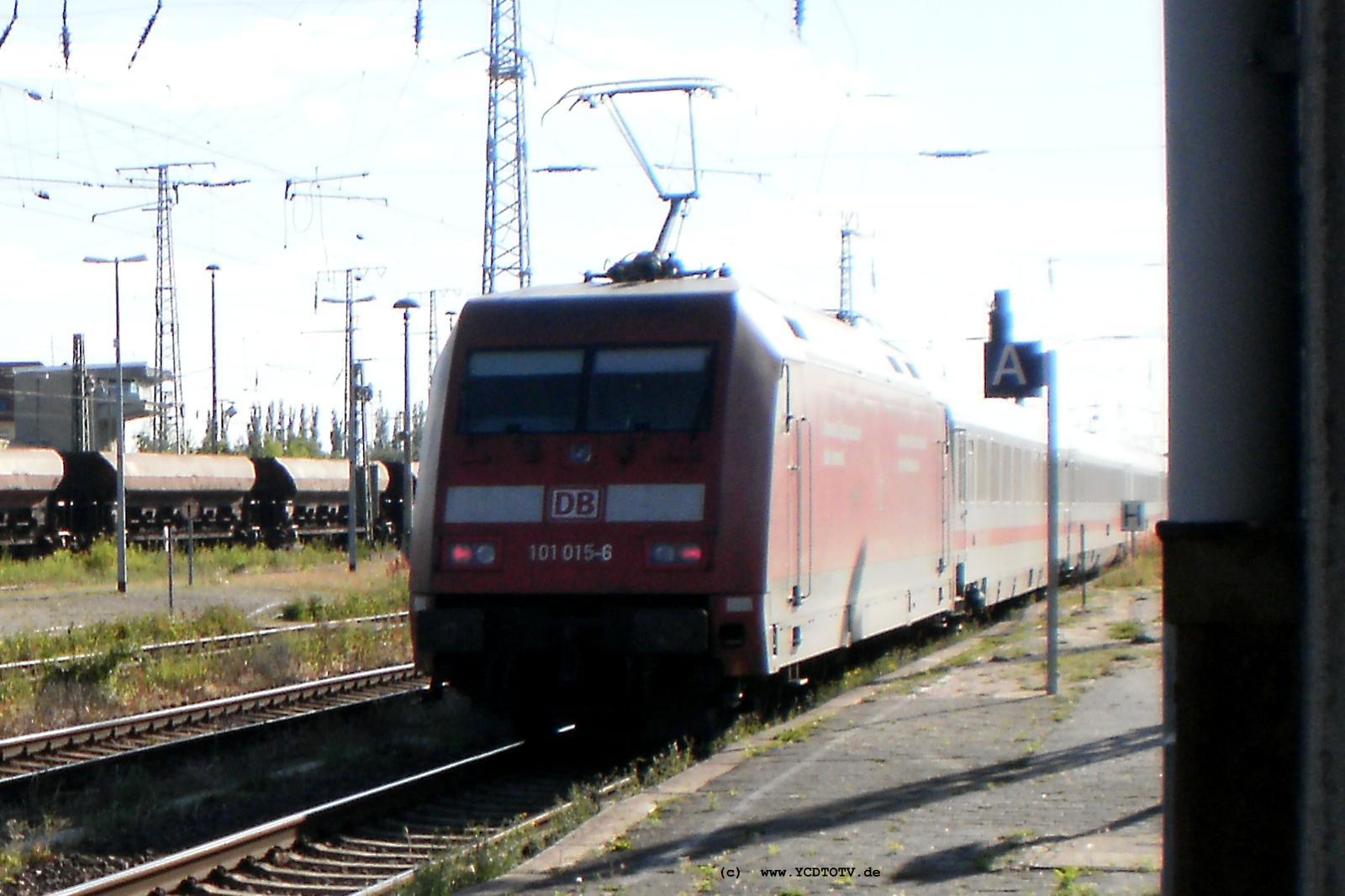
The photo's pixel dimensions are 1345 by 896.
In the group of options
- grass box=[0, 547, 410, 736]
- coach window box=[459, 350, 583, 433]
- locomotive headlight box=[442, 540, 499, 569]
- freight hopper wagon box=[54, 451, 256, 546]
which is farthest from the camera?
freight hopper wagon box=[54, 451, 256, 546]

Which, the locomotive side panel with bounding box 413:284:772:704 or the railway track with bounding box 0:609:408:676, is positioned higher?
the locomotive side panel with bounding box 413:284:772:704

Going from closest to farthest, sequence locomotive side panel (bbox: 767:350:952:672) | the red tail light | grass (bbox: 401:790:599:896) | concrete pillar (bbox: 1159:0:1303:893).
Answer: concrete pillar (bbox: 1159:0:1303:893)
grass (bbox: 401:790:599:896)
the red tail light
locomotive side panel (bbox: 767:350:952:672)

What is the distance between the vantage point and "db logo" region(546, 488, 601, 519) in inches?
413

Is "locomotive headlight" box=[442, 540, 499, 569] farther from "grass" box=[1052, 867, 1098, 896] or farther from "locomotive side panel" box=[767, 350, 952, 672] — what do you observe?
"grass" box=[1052, 867, 1098, 896]

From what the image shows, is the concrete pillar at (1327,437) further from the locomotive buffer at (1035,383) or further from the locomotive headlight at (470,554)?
the locomotive buffer at (1035,383)

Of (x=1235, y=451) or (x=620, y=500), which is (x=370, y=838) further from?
(x=1235, y=451)

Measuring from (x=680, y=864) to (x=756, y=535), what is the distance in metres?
3.43

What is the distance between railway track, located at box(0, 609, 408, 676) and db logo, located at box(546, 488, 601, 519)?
28.1 ft

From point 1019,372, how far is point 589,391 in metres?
3.77

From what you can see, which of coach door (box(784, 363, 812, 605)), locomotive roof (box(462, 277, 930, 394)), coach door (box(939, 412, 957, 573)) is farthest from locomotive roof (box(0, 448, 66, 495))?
coach door (box(784, 363, 812, 605))

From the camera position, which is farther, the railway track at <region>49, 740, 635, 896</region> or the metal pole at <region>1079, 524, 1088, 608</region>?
the metal pole at <region>1079, 524, 1088, 608</region>

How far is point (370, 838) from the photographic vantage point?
9039mm

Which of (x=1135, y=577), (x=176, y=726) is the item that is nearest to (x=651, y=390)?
(x=176, y=726)

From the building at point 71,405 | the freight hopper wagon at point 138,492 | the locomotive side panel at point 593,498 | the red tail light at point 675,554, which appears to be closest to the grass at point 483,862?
the locomotive side panel at point 593,498
